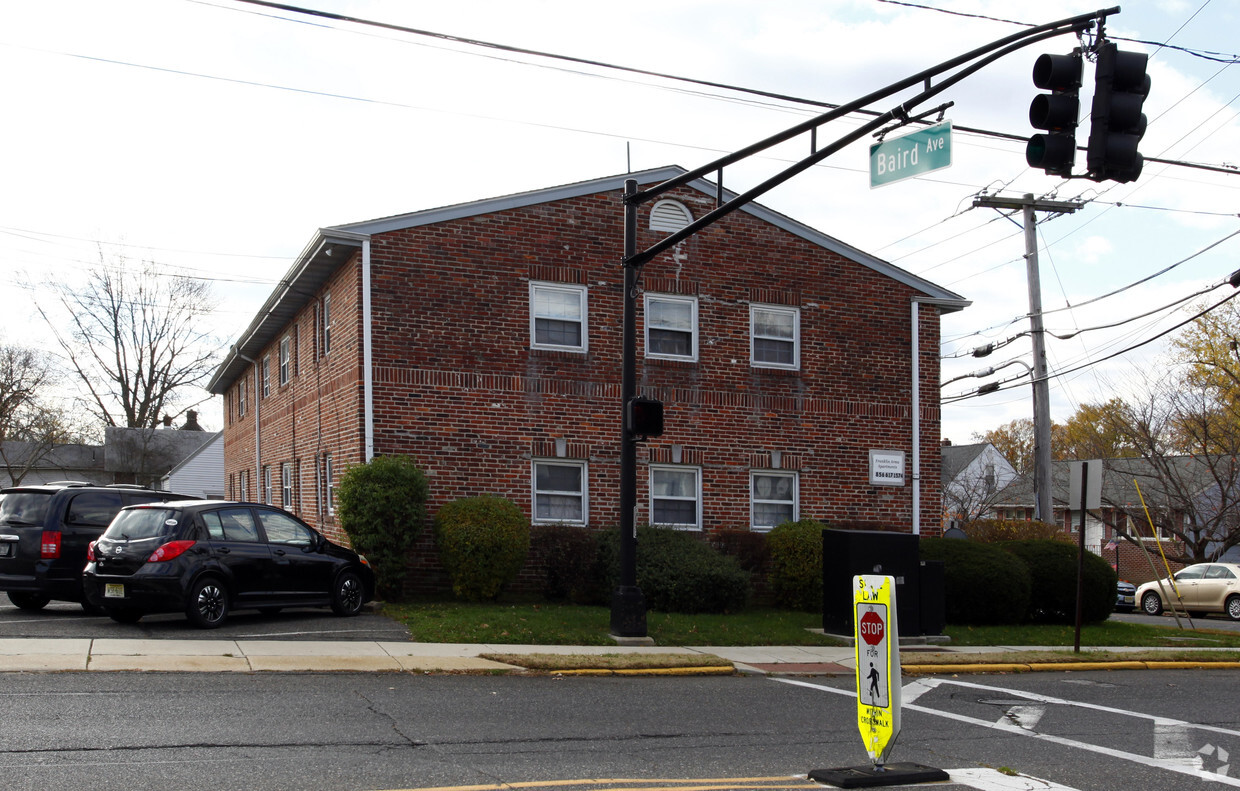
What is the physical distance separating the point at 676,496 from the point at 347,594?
22.9ft

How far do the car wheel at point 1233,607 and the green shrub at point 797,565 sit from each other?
16.2 metres

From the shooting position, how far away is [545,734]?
8609mm

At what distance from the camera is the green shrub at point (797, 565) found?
62.9ft

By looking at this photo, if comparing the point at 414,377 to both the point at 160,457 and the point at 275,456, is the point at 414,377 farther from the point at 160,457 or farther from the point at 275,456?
the point at 160,457

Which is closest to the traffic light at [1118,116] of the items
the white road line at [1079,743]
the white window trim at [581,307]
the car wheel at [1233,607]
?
the white road line at [1079,743]

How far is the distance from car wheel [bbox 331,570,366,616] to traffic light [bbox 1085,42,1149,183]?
35.3 ft

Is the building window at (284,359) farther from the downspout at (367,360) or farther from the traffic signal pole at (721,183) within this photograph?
the traffic signal pole at (721,183)

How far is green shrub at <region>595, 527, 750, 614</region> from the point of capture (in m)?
17.4

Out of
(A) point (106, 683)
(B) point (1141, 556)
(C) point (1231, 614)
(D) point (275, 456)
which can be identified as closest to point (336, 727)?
(A) point (106, 683)

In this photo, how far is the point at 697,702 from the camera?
10.5 meters

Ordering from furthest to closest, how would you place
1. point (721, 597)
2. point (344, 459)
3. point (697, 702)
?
1. point (344, 459)
2. point (721, 597)
3. point (697, 702)

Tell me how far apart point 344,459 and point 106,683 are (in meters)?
9.18

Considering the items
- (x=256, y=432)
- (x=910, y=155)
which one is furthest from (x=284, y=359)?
(x=910, y=155)

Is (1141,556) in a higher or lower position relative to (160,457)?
lower
